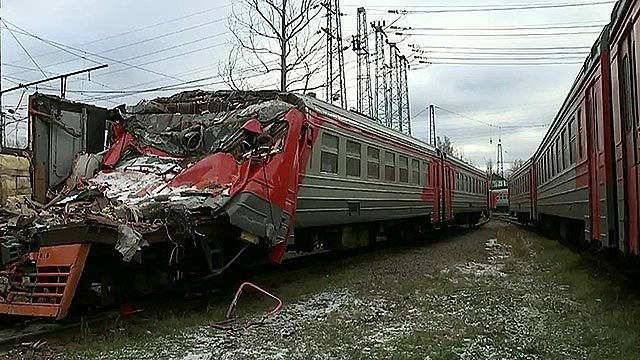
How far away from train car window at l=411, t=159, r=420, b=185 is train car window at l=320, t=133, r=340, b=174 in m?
6.04

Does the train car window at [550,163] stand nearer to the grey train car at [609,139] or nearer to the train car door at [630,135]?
the grey train car at [609,139]

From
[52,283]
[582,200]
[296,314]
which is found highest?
[582,200]

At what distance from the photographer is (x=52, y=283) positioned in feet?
18.8

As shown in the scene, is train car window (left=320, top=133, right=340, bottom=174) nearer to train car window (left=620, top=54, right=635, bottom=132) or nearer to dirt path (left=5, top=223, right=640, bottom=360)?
dirt path (left=5, top=223, right=640, bottom=360)

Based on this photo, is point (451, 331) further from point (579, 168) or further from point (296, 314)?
point (579, 168)

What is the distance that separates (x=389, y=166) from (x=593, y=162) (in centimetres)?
561

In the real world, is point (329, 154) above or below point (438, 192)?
above

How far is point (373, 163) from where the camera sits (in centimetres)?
1277

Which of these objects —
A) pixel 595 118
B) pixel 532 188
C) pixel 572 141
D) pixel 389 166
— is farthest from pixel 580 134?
pixel 532 188

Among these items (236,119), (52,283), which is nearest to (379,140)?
(236,119)

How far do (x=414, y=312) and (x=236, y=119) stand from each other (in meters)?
3.14

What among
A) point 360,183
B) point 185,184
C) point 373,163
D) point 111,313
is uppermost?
point 373,163

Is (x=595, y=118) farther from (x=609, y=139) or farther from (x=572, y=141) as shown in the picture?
(x=572, y=141)

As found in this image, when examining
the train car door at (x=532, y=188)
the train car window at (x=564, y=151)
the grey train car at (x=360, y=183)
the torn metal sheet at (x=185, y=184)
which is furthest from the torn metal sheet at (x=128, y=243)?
the train car door at (x=532, y=188)
